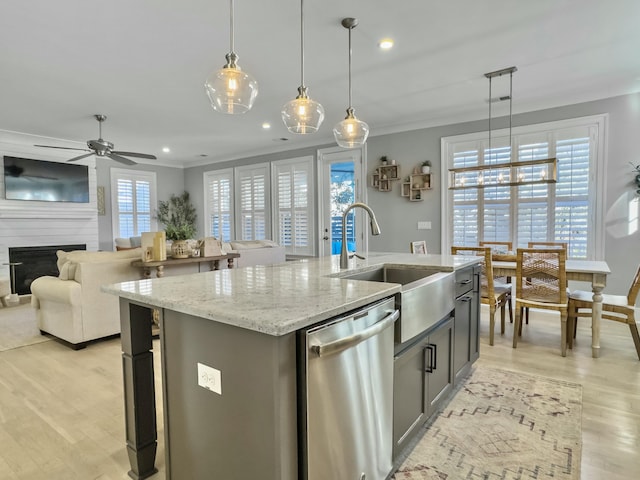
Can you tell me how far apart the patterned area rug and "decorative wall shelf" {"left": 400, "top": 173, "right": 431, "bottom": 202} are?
3366mm

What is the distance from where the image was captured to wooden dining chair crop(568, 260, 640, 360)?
10.1 ft

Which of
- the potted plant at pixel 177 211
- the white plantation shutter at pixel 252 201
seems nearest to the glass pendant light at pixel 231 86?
the white plantation shutter at pixel 252 201

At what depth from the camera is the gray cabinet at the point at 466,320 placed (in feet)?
7.87

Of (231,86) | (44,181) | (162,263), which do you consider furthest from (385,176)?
(44,181)

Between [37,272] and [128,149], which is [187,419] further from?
[128,149]

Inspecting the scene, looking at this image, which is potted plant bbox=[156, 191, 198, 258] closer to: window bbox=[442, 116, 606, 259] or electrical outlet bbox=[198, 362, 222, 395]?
window bbox=[442, 116, 606, 259]

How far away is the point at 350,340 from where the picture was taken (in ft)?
4.09

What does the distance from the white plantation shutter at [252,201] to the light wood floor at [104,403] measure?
4.30 meters

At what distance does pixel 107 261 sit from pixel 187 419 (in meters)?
2.82

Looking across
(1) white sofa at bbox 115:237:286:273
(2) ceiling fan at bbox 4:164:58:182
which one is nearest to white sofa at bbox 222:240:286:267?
(1) white sofa at bbox 115:237:286:273

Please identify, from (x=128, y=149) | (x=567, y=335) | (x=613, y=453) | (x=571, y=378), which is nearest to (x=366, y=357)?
(x=613, y=453)

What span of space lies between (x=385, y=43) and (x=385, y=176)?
9.59 ft

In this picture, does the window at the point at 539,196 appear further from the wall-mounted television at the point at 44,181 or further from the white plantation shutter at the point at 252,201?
the wall-mounted television at the point at 44,181

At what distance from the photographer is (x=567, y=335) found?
11.3 ft
